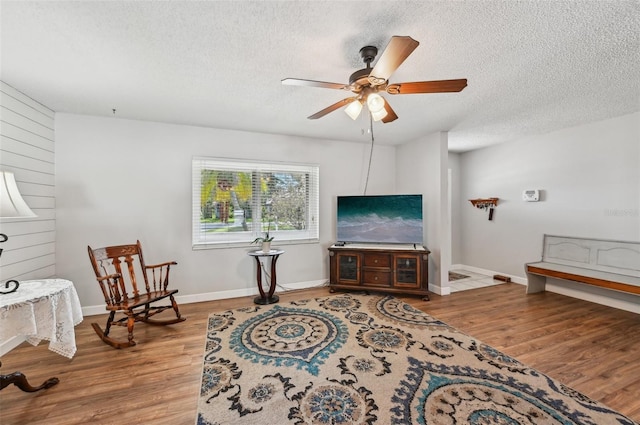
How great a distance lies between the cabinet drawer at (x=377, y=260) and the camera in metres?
3.70

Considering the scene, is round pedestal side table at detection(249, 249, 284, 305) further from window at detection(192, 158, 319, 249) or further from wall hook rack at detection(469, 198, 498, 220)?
wall hook rack at detection(469, 198, 498, 220)

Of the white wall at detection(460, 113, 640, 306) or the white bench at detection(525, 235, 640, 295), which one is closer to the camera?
the white bench at detection(525, 235, 640, 295)

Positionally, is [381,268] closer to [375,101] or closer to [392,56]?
[375,101]

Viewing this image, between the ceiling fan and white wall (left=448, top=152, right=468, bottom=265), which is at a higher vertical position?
the ceiling fan

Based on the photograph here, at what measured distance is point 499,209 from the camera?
471 centimetres

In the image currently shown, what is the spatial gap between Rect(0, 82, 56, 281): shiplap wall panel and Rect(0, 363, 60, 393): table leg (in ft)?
3.49

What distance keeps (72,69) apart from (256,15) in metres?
1.74

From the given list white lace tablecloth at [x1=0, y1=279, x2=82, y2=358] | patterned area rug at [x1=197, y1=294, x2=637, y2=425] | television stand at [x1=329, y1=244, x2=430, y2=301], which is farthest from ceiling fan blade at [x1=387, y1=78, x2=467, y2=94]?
white lace tablecloth at [x1=0, y1=279, x2=82, y2=358]

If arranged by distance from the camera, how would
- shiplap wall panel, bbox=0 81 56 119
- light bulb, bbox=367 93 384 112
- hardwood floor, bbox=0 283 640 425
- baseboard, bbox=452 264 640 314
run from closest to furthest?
1. hardwood floor, bbox=0 283 640 425
2. light bulb, bbox=367 93 384 112
3. shiplap wall panel, bbox=0 81 56 119
4. baseboard, bbox=452 264 640 314

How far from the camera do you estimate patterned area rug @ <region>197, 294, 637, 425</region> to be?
5.17 feet

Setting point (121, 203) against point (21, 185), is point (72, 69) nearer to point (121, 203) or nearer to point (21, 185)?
point (21, 185)

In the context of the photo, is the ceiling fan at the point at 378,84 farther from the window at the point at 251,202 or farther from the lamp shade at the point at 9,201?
the window at the point at 251,202

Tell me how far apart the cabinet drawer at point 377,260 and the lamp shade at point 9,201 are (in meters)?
3.41

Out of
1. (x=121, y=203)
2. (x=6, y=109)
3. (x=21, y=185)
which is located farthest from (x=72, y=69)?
(x=121, y=203)
